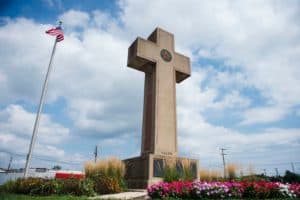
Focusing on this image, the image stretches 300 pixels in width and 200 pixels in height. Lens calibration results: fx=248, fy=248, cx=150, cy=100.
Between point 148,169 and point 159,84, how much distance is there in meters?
4.74

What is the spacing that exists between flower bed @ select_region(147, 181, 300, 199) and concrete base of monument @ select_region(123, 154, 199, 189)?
3282mm

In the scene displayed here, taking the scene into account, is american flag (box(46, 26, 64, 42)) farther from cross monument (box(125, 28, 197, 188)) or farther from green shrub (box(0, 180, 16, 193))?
green shrub (box(0, 180, 16, 193))

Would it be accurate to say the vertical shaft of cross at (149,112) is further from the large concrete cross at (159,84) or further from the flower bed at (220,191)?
the flower bed at (220,191)

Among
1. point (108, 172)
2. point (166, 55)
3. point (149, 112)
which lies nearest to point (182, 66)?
point (166, 55)

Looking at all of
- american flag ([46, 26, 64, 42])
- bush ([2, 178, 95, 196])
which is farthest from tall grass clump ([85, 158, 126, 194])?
american flag ([46, 26, 64, 42])

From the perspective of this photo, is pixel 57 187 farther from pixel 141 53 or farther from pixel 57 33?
pixel 57 33

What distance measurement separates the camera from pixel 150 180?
1022 cm

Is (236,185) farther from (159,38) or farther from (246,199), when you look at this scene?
(159,38)

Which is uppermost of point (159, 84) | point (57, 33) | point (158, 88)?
point (57, 33)

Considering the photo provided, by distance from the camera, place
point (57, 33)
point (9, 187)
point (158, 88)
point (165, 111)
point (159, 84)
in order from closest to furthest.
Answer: point (9, 187) < point (165, 111) < point (158, 88) < point (159, 84) < point (57, 33)

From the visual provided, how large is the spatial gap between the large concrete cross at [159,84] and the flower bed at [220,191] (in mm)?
5226

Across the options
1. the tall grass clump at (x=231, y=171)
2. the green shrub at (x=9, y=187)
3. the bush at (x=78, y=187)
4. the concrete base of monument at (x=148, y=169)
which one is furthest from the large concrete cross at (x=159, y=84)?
the green shrub at (x=9, y=187)

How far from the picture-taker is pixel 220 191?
257 inches

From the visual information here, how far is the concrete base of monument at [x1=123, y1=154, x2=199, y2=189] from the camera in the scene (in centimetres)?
1035
